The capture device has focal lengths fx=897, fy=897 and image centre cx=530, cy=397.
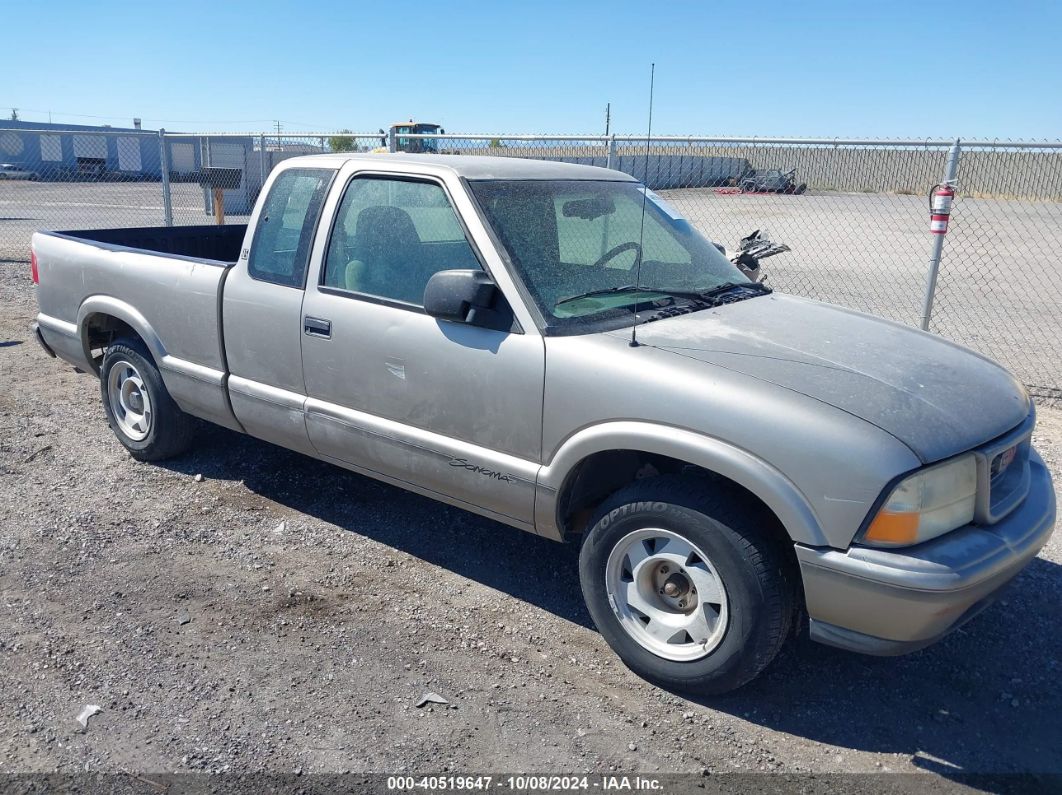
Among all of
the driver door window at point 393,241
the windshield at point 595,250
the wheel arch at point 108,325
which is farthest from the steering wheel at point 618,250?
the wheel arch at point 108,325

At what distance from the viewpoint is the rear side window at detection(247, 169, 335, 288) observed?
4.49 m

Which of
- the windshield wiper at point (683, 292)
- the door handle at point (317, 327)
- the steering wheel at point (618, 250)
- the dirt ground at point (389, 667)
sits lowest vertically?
the dirt ground at point (389, 667)

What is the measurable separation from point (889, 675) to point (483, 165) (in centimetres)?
292

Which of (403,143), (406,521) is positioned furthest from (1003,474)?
(403,143)

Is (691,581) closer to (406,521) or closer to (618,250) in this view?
(618,250)

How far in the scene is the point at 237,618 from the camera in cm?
394

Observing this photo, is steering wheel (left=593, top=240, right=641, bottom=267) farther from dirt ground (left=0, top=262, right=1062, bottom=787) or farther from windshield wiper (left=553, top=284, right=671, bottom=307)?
dirt ground (left=0, top=262, right=1062, bottom=787)

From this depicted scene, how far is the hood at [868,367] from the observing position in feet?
10.1

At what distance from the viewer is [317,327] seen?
4.30m

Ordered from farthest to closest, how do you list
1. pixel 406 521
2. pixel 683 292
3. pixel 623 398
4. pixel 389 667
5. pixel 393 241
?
pixel 406 521, pixel 393 241, pixel 683 292, pixel 389 667, pixel 623 398

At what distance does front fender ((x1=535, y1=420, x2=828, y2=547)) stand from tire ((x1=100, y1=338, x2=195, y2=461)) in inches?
112

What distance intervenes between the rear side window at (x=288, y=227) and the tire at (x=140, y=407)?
1231mm

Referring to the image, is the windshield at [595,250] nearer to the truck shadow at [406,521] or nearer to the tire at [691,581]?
the tire at [691,581]

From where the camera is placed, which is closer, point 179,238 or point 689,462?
point 689,462
